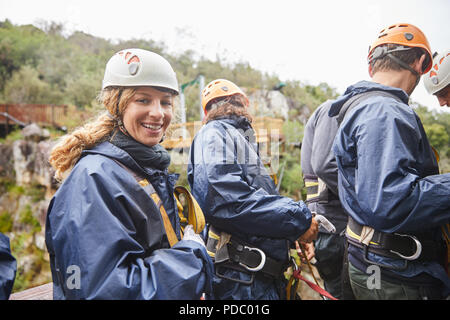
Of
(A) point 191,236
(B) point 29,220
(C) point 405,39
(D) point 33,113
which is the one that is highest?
(C) point 405,39

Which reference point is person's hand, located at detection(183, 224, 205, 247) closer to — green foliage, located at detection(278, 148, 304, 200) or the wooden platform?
the wooden platform

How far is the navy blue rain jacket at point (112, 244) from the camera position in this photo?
126 centimetres

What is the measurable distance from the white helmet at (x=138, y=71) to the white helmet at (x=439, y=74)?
2.72m

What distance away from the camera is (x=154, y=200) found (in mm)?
1729

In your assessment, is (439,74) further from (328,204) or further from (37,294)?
(37,294)

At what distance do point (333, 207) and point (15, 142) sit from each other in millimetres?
24102

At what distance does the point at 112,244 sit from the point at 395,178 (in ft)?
6.04

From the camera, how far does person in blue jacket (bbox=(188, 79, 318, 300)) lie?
7.70 ft

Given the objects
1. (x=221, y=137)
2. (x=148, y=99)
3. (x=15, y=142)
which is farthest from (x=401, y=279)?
(x=15, y=142)

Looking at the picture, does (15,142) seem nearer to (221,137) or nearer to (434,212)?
(221,137)

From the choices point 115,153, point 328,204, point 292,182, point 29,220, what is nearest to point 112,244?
point 115,153

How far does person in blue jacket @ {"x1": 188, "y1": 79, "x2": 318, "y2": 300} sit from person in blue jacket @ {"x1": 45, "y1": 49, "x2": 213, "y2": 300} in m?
0.50

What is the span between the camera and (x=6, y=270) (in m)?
1.48

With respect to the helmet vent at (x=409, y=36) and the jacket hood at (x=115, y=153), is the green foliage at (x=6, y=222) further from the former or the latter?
the helmet vent at (x=409, y=36)
